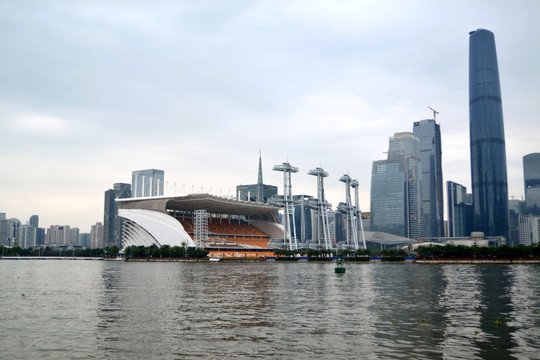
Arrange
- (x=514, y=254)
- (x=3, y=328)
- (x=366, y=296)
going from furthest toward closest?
(x=514, y=254) < (x=366, y=296) < (x=3, y=328)

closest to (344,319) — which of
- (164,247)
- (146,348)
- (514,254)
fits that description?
(146,348)

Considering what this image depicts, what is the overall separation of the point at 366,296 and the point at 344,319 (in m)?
17.2

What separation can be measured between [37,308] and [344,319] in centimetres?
2605

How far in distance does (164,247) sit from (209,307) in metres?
157

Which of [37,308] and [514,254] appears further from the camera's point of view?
[514,254]

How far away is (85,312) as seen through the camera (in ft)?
→ 135

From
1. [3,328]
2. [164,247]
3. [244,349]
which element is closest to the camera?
[244,349]

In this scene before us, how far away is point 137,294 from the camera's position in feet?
180

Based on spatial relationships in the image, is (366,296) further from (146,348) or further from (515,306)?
(146,348)

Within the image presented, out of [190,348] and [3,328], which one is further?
[3,328]

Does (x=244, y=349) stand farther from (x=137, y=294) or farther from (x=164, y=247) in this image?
(x=164, y=247)

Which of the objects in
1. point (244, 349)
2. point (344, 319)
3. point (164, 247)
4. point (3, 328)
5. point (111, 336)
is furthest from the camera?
point (164, 247)

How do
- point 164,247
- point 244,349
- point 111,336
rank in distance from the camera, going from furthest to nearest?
point 164,247 < point 111,336 < point 244,349

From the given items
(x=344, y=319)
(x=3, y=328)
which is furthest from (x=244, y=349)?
(x=3, y=328)
